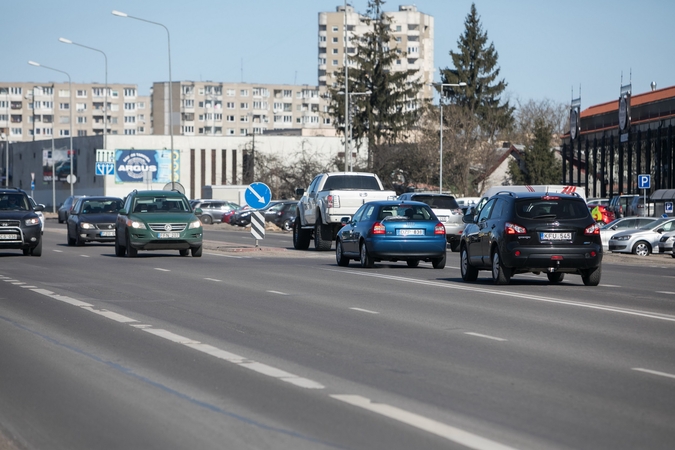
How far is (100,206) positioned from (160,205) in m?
8.79

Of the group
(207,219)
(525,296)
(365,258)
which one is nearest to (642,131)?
(207,219)

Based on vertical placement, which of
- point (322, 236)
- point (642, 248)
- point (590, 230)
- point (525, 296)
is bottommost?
point (642, 248)

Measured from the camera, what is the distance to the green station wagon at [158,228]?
2859 cm

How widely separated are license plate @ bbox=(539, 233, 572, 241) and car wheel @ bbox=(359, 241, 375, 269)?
261 inches

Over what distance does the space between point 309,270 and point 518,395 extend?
16086 millimetres

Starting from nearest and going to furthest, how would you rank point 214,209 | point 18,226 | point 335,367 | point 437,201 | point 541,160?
1. point 335,367
2. point 18,226
3. point 437,201
4. point 214,209
5. point 541,160

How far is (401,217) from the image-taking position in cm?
2469

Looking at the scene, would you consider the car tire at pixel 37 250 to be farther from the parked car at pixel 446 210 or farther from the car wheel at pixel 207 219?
the car wheel at pixel 207 219

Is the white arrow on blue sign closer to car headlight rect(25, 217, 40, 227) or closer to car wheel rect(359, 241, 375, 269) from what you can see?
car headlight rect(25, 217, 40, 227)

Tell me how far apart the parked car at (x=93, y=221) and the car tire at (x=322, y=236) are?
22.9 ft

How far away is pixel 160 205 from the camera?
2977 cm

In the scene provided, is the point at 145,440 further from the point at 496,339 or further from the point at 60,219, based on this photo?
the point at 60,219

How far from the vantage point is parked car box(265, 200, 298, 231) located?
6058 centimetres

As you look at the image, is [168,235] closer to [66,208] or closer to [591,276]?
[591,276]
